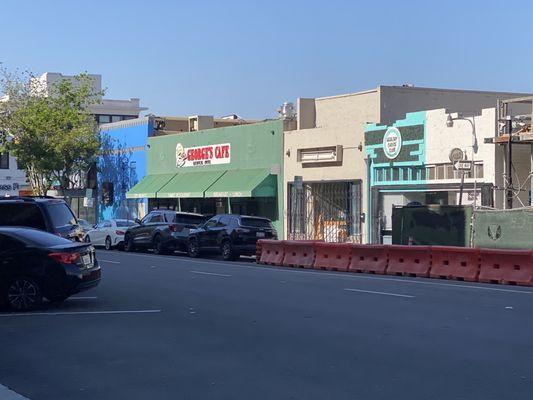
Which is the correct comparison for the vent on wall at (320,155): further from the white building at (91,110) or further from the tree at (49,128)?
the white building at (91,110)

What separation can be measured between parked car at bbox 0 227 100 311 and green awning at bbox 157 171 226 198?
81.9 feet

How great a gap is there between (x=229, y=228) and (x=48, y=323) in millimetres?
16033

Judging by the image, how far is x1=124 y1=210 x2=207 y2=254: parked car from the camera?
104 feet

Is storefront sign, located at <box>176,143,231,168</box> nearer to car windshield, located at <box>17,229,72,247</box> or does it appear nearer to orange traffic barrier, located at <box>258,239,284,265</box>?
orange traffic barrier, located at <box>258,239,284,265</box>

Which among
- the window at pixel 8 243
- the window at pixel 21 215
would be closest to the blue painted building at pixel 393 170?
the window at pixel 21 215

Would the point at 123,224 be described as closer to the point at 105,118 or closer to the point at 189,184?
the point at 189,184

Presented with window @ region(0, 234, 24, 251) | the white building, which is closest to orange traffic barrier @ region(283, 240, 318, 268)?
window @ region(0, 234, 24, 251)

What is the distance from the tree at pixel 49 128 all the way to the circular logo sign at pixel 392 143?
76.0 feet

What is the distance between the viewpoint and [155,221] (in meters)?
32.8

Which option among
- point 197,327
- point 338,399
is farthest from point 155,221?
point 338,399

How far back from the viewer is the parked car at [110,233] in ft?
118

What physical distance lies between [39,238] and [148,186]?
101 feet

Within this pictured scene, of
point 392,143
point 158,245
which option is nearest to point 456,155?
point 392,143

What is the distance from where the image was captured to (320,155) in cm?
3347
